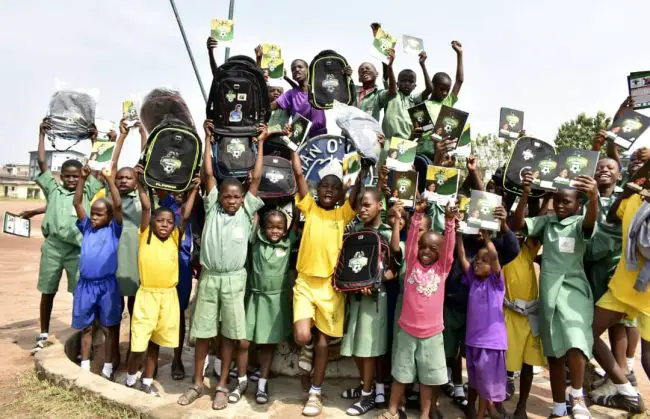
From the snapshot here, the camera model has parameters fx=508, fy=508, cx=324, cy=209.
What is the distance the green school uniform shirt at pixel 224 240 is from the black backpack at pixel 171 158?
0.44 metres

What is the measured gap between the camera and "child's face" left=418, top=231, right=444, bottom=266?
382cm

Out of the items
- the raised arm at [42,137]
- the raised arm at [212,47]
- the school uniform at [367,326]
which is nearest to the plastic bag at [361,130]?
the school uniform at [367,326]

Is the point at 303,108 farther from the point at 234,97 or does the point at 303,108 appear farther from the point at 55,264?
the point at 55,264

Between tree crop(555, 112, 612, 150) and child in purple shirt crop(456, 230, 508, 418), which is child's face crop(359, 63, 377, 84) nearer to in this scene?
child in purple shirt crop(456, 230, 508, 418)

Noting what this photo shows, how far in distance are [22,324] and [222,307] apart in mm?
4223

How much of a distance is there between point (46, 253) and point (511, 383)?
4.77 metres

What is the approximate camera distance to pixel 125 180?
15.6 ft

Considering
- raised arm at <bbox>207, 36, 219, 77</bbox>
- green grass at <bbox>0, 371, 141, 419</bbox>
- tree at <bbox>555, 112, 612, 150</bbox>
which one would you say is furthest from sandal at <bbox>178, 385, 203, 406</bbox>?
tree at <bbox>555, 112, 612, 150</bbox>

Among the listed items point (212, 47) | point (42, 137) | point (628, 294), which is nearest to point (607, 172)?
point (628, 294)

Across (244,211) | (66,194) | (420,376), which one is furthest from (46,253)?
(420,376)

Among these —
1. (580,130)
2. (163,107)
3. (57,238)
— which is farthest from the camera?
(580,130)

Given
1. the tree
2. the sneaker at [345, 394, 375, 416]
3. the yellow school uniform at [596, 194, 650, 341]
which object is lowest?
the sneaker at [345, 394, 375, 416]

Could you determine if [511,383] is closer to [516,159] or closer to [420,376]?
[420,376]

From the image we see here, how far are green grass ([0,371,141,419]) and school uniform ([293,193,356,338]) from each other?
4.93 ft
